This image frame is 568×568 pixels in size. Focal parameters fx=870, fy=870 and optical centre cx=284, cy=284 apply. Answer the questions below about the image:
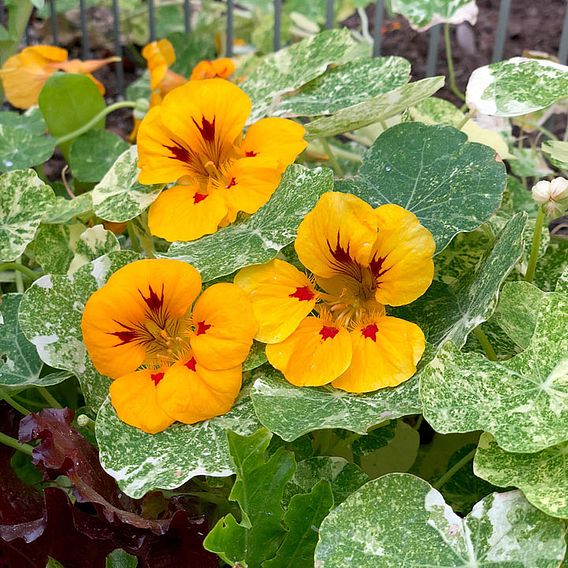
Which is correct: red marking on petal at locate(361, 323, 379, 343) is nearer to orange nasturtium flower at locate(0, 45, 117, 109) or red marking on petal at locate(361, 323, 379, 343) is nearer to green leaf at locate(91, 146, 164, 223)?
green leaf at locate(91, 146, 164, 223)

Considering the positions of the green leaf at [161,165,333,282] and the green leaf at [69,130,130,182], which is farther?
the green leaf at [69,130,130,182]

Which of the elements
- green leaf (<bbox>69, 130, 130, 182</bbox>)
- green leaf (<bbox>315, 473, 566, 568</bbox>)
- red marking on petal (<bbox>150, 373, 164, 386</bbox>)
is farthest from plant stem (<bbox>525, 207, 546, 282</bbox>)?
green leaf (<bbox>69, 130, 130, 182</bbox>)

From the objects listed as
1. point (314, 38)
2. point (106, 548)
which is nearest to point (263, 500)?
point (106, 548)

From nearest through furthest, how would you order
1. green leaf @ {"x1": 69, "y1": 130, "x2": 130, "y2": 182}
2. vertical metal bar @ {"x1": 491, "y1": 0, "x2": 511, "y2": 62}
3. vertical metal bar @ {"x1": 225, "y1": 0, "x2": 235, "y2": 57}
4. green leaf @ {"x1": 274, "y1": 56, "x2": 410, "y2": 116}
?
green leaf @ {"x1": 274, "y1": 56, "x2": 410, "y2": 116}, green leaf @ {"x1": 69, "y1": 130, "x2": 130, "y2": 182}, vertical metal bar @ {"x1": 491, "y1": 0, "x2": 511, "y2": 62}, vertical metal bar @ {"x1": 225, "y1": 0, "x2": 235, "y2": 57}

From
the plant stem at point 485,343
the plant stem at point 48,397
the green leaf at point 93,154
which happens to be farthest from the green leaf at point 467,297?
the green leaf at point 93,154

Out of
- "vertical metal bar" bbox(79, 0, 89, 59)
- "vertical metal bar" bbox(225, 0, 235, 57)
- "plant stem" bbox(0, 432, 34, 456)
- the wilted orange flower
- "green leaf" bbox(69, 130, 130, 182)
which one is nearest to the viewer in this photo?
"plant stem" bbox(0, 432, 34, 456)

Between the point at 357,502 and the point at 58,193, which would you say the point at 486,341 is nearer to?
the point at 357,502
